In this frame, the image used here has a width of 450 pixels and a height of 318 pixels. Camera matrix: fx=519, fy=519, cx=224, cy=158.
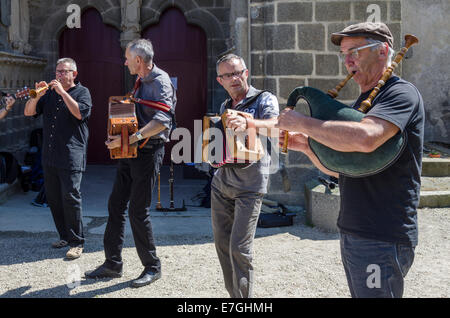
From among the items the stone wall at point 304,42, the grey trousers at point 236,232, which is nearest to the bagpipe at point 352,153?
the grey trousers at point 236,232

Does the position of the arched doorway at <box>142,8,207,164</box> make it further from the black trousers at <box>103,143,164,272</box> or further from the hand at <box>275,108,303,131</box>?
the hand at <box>275,108,303,131</box>

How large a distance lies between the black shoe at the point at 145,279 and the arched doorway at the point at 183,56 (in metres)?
6.15

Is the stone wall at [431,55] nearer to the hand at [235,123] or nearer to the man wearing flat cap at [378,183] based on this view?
the hand at [235,123]

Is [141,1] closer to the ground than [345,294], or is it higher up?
higher up

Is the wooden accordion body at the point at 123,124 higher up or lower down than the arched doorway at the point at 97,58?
lower down

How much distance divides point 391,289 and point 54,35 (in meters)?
9.35

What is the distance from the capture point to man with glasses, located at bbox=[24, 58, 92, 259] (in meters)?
4.71

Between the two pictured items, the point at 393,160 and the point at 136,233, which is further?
the point at 136,233

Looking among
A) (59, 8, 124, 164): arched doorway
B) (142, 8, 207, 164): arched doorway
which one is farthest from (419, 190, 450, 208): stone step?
(59, 8, 124, 164): arched doorway

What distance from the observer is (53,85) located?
453 cm

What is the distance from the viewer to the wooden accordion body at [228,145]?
2961mm
